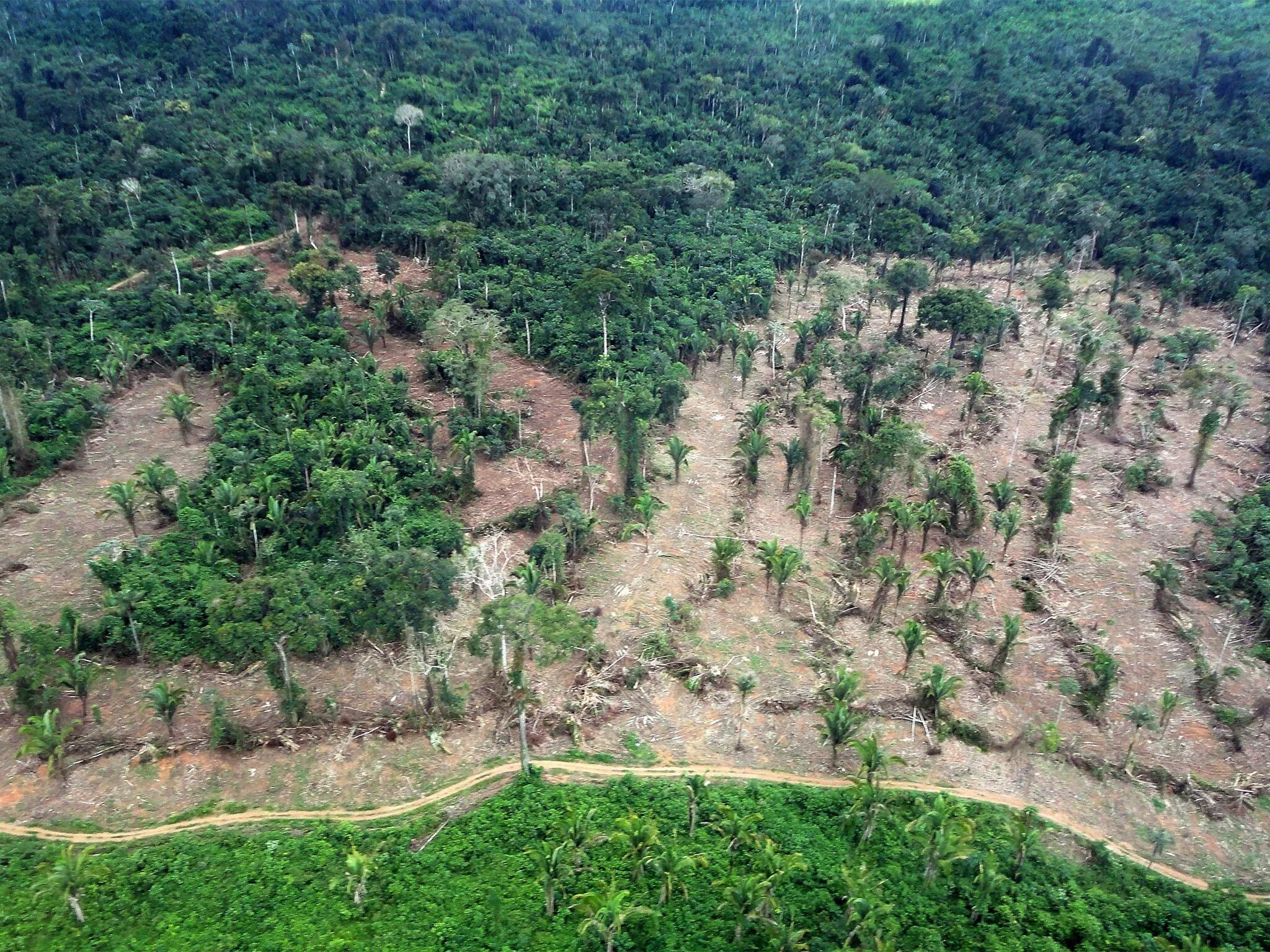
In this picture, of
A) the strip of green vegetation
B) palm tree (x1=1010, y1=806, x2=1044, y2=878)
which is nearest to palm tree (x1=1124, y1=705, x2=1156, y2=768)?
the strip of green vegetation

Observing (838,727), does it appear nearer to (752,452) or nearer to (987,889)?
(987,889)

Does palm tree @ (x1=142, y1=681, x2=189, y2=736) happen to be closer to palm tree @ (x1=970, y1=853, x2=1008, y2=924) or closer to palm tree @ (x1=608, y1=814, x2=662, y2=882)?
palm tree @ (x1=608, y1=814, x2=662, y2=882)

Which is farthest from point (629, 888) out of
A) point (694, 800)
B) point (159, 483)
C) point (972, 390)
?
point (972, 390)

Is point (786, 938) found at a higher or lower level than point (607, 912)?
lower

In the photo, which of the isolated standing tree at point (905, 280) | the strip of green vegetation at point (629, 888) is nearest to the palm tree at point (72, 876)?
the strip of green vegetation at point (629, 888)

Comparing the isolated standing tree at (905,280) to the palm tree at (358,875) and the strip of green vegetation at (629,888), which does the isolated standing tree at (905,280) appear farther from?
the palm tree at (358,875)

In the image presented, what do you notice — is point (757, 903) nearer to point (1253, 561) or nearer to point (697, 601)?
point (697, 601)
